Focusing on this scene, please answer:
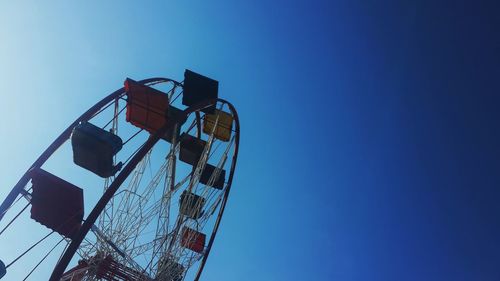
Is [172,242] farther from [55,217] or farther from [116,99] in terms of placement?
[116,99]

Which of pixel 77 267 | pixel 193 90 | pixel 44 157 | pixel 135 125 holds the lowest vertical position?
pixel 77 267

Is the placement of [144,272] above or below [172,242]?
below

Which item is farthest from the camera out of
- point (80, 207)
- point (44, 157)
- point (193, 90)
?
point (193, 90)

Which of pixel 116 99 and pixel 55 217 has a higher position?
pixel 116 99

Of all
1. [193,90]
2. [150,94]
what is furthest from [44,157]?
[193,90]

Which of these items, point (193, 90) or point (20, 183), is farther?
point (193, 90)

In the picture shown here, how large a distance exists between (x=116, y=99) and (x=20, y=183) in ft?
14.1

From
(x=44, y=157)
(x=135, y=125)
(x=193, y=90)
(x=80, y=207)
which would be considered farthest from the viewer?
(x=193, y=90)

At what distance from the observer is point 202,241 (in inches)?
722

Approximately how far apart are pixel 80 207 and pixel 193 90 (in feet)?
23.2

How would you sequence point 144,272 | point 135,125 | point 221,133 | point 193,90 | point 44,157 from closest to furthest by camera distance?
point 44,157, point 144,272, point 135,125, point 193,90, point 221,133

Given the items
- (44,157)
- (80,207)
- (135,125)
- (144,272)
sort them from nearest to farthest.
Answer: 1. (80,207)
2. (44,157)
3. (144,272)
4. (135,125)

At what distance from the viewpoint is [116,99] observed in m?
15.0

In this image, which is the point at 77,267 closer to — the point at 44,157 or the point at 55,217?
the point at 55,217
